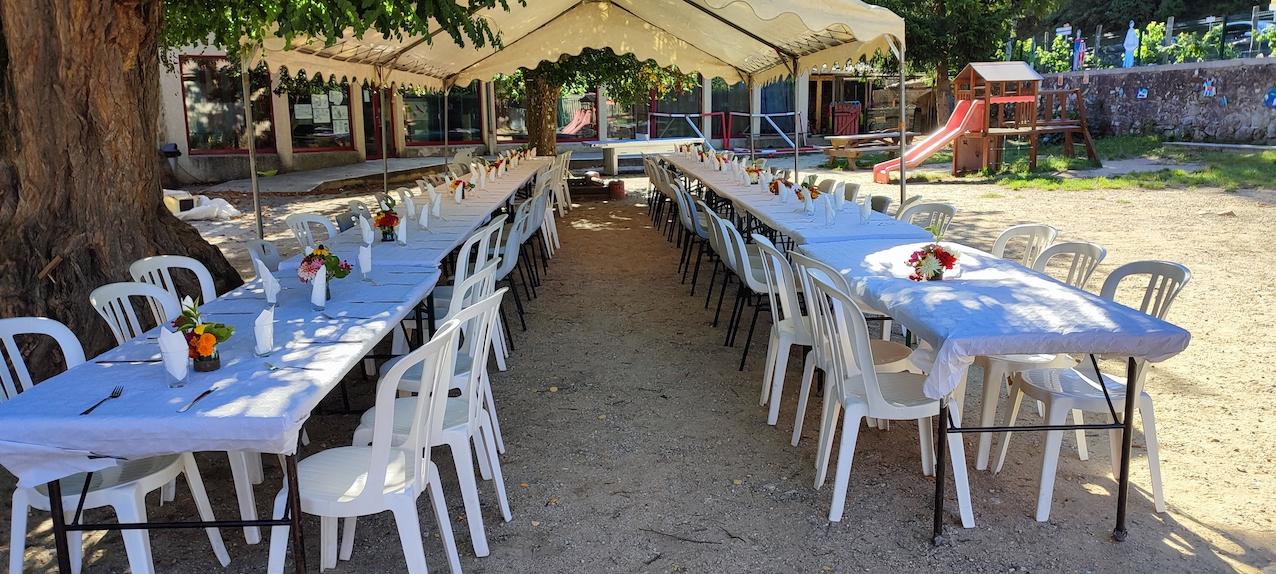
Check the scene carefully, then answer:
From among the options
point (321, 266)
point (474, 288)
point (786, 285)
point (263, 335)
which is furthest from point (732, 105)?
point (263, 335)

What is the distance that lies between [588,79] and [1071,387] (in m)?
11.5

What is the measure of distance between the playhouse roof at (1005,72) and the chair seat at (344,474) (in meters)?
14.4

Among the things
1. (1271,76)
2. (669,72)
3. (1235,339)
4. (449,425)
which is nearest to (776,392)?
(449,425)

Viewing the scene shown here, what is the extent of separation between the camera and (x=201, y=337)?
8.38 feet

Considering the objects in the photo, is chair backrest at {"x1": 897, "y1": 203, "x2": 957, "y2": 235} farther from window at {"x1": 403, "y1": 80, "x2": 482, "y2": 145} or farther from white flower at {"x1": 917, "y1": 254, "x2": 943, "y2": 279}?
window at {"x1": 403, "y1": 80, "x2": 482, "y2": 145}

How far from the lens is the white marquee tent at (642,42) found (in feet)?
20.3

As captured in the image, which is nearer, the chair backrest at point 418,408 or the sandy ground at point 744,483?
the chair backrest at point 418,408

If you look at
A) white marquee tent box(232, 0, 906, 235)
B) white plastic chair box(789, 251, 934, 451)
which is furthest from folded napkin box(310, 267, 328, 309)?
white marquee tent box(232, 0, 906, 235)

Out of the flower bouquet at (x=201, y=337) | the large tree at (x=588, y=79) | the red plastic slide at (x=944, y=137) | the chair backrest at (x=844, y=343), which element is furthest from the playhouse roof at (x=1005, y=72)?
the flower bouquet at (x=201, y=337)

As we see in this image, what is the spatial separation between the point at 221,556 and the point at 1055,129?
15676 mm

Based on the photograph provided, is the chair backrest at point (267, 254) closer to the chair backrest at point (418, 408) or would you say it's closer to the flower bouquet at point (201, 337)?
the flower bouquet at point (201, 337)

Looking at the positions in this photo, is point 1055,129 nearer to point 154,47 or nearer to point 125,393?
point 154,47

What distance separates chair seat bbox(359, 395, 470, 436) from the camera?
295 centimetres

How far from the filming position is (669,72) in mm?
14344
